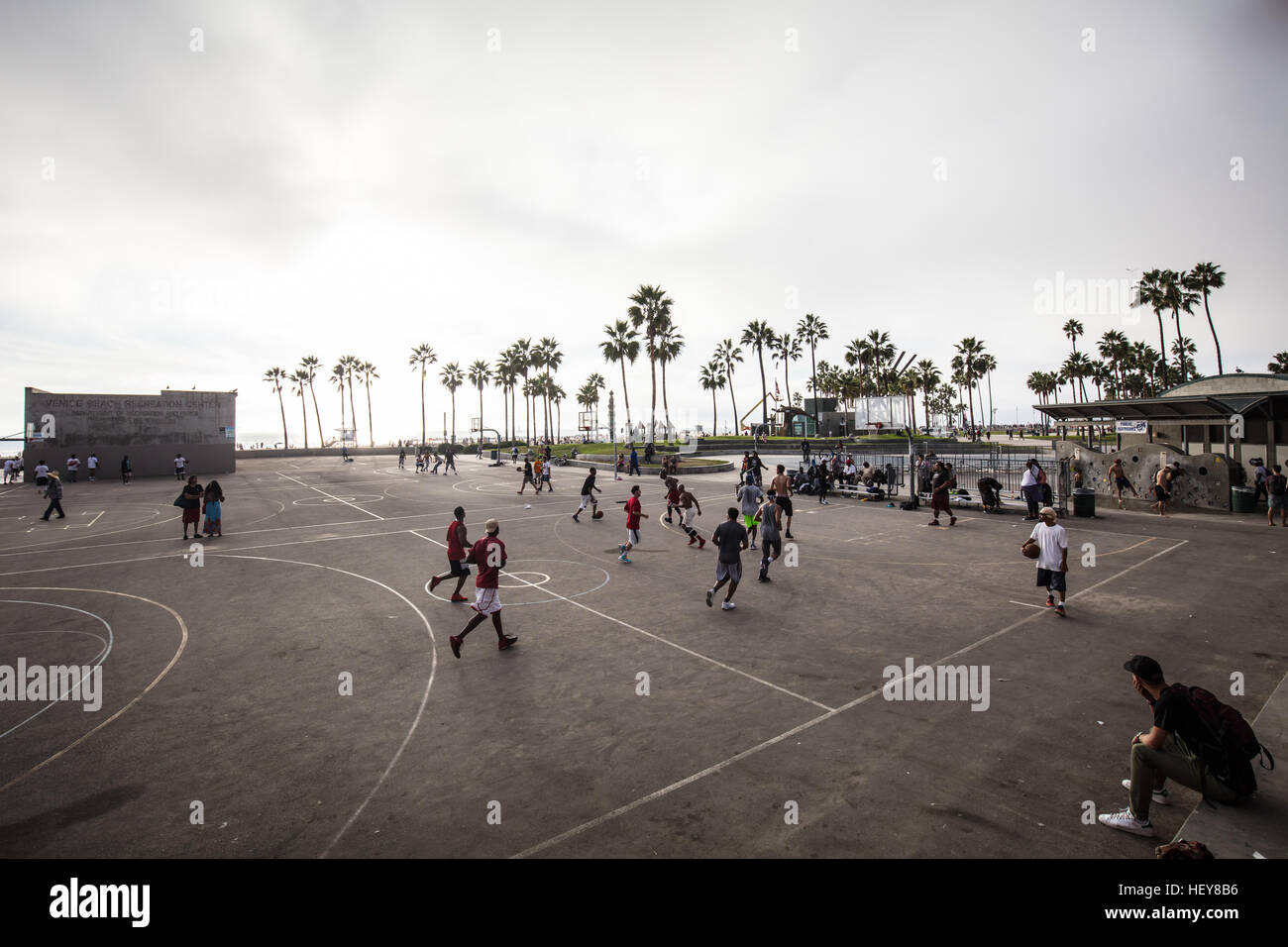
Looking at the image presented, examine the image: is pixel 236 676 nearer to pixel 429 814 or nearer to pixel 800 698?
pixel 429 814

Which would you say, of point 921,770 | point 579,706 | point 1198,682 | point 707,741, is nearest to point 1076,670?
point 1198,682

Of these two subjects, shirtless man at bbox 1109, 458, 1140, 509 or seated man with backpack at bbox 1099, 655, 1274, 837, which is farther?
shirtless man at bbox 1109, 458, 1140, 509

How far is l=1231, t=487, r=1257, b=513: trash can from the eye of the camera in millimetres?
20969

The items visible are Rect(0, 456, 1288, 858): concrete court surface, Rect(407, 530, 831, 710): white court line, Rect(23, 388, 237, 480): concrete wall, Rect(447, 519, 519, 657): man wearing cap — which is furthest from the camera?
Rect(23, 388, 237, 480): concrete wall

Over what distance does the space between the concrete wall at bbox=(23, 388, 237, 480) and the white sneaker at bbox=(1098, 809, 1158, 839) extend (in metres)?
61.8

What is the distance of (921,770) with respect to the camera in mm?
5688

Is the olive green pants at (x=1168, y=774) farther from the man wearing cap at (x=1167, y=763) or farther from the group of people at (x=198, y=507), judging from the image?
the group of people at (x=198, y=507)

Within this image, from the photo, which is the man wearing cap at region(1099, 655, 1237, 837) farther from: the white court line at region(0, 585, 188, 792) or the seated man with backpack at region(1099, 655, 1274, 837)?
the white court line at region(0, 585, 188, 792)

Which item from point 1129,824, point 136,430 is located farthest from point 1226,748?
point 136,430

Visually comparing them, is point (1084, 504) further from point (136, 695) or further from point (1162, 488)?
point (136, 695)

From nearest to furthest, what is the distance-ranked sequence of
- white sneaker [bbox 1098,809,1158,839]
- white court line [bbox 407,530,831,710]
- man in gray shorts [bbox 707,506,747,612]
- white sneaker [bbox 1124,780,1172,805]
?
white sneaker [bbox 1098,809,1158,839], white sneaker [bbox 1124,780,1172,805], white court line [bbox 407,530,831,710], man in gray shorts [bbox 707,506,747,612]

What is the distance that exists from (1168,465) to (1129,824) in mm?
25124

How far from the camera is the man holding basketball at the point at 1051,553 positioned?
1036 cm

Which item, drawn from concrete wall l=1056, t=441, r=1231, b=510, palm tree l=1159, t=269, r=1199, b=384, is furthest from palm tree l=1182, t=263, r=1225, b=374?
concrete wall l=1056, t=441, r=1231, b=510
